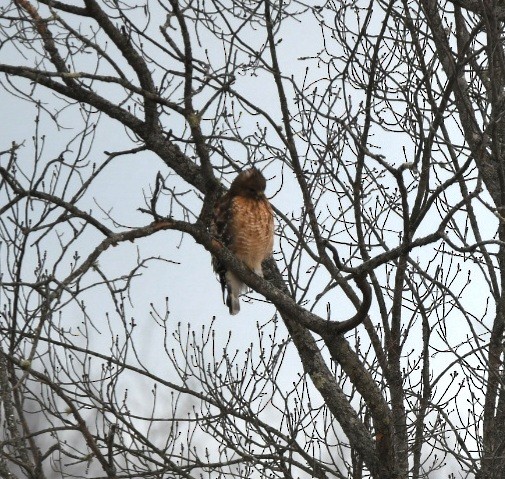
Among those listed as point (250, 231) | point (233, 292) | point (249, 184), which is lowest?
point (233, 292)

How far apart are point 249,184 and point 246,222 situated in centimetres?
27

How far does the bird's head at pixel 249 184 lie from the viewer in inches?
237

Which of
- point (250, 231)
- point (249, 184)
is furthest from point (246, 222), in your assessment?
point (249, 184)

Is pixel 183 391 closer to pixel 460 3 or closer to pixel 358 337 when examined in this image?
pixel 358 337

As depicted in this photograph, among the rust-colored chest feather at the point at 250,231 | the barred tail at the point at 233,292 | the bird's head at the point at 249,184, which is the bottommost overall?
the barred tail at the point at 233,292

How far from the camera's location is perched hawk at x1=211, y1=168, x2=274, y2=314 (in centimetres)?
589

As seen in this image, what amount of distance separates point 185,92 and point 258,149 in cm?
207

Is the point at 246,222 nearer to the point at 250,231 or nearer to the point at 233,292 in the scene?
the point at 250,231

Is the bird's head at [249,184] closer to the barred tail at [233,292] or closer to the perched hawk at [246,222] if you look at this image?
the perched hawk at [246,222]

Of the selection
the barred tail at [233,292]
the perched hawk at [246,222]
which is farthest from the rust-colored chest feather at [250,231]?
the barred tail at [233,292]

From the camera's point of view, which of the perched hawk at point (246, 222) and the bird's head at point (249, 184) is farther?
the bird's head at point (249, 184)

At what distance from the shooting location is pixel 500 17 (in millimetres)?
6949

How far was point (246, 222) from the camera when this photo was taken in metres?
5.94

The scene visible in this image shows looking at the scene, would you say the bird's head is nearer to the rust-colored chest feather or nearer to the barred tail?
the rust-colored chest feather
